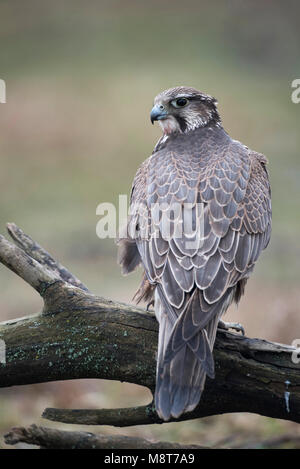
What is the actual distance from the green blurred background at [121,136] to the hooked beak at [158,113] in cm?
323

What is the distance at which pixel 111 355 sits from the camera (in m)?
4.90

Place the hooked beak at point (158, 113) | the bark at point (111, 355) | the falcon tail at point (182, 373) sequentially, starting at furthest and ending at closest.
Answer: the hooked beak at point (158, 113) → the bark at point (111, 355) → the falcon tail at point (182, 373)

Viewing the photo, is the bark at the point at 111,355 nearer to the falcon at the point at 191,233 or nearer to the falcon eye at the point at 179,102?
the falcon at the point at 191,233

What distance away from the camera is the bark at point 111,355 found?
4.79m

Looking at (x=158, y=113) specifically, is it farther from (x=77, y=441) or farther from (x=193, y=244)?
(x=77, y=441)

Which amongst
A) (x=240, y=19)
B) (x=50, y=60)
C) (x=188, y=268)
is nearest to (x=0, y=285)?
(x=188, y=268)

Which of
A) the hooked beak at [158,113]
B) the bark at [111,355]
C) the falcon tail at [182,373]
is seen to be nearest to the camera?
the falcon tail at [182,373]

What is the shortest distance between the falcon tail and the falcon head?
218cm

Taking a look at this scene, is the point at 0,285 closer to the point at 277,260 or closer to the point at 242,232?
the point at 277,260

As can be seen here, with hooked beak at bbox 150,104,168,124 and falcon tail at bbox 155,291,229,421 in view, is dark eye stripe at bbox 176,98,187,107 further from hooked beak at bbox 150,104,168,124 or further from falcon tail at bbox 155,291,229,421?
falcon tail at bbox 155,291,229,421

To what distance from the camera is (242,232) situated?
5.29 m

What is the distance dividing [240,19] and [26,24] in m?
7.26

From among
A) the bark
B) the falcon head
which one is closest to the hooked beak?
the falcon head

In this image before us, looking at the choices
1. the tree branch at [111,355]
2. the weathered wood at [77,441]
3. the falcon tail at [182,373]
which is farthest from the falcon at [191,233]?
the weathered wood at [77,441]
